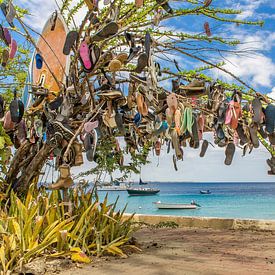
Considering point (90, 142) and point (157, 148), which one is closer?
point (90, 142)

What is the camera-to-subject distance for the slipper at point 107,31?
2.97 meters

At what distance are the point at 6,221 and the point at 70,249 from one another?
608 mm

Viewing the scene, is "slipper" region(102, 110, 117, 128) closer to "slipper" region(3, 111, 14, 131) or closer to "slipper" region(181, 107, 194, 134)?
"slipper" region(181, 107, 194, 134)

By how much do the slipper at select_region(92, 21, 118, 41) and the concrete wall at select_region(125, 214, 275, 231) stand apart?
13.4 feet

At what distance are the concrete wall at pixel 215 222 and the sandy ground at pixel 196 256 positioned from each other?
430 mm

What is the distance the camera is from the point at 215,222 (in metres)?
6.39

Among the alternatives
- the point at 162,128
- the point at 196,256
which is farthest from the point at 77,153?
the point at 196,256

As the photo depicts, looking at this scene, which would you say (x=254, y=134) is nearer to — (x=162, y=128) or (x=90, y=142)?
(x=162, y=128)

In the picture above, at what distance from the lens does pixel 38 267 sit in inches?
125

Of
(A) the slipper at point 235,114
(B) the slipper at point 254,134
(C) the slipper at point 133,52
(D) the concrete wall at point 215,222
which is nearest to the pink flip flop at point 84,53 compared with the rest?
(C) the slipper at point 133,52

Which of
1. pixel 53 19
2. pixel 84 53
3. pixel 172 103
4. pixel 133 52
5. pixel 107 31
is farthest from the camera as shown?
pixel 53 19

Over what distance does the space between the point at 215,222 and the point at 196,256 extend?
2.62 metres

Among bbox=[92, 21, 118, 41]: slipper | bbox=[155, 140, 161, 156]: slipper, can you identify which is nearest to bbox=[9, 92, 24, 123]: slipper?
bbox=[92, 21, 118, 41]: slipper

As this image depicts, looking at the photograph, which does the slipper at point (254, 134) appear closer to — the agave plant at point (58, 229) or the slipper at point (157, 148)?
the slipper at point (157, 148)
